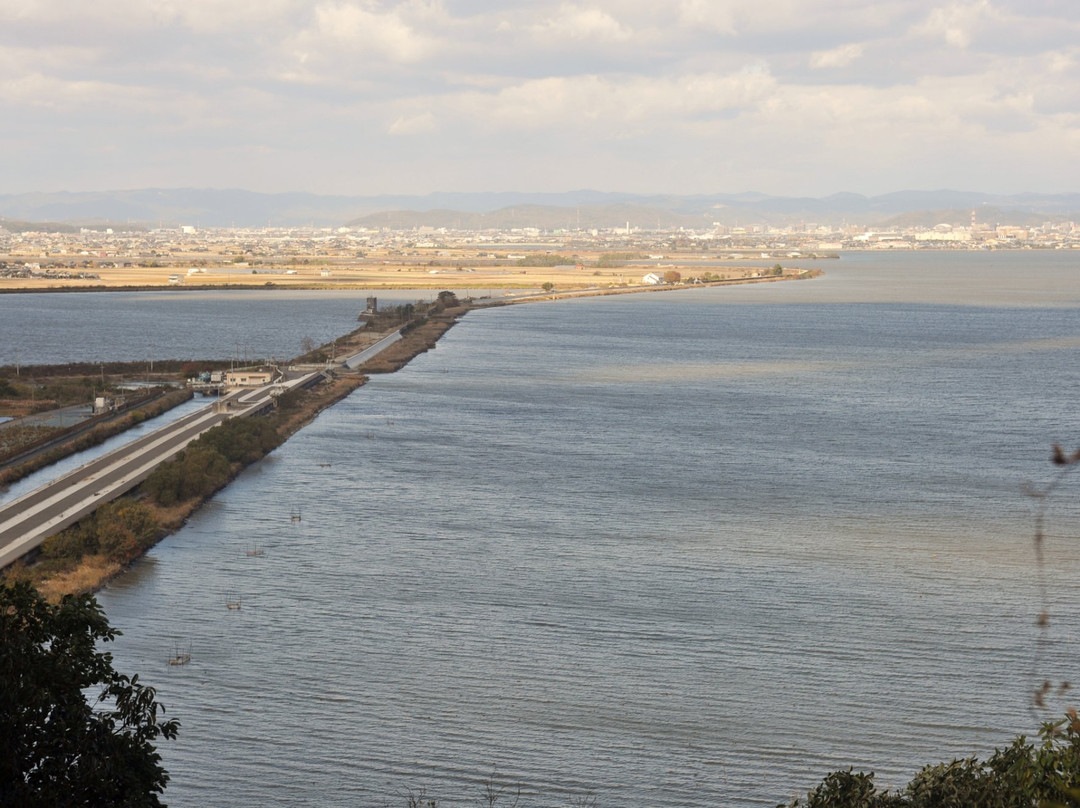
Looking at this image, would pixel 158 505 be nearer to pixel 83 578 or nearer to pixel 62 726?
pixel 83 578

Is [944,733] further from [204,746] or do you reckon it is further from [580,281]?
[580,281]

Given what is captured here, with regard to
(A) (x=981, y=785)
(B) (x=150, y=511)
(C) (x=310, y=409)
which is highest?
(A) (x=981, y=785)

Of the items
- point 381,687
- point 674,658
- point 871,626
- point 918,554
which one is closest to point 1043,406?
point 918,554

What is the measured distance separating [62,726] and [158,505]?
42.7 feet

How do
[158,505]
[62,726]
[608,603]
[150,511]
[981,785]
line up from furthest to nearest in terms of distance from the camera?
[158,505] < [150,511] < [608,603] < [981,785] < [62,726]

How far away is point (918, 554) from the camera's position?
15.5m

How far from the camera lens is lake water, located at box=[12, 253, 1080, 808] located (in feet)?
32.9

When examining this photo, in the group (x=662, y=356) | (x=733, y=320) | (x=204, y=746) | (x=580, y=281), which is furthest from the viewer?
(x=580, y=281)

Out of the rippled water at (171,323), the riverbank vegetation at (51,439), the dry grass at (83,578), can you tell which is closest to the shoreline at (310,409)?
the dry grass at (83,578)

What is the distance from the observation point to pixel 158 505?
59.8 ft

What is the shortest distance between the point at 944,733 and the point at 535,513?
8.07 m

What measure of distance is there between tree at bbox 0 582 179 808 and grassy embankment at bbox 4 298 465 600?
5.73m

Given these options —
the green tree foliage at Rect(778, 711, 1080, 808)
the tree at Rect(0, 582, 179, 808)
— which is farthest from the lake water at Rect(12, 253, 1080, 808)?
the tree at Rect(0, 582, 179, 808)

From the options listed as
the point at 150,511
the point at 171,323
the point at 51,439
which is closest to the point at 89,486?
the point at 150,511
